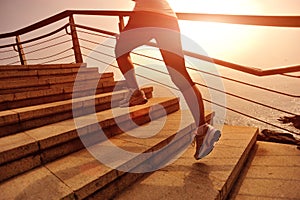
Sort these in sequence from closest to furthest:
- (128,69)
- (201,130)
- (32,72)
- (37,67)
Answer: (201,130) < (128,69) < (32,72) < (37,67)

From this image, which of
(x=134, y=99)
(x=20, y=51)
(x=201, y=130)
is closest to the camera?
(x=201, y=130)

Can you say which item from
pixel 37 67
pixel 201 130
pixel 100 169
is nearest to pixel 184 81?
pixel 201 130

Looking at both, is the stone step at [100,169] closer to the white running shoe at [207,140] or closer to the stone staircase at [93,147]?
the stone staircase at [93,147]

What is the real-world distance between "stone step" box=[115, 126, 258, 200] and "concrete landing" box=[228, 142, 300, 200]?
92 millimetres

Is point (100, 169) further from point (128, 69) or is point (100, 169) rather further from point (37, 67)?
point (37, 67)

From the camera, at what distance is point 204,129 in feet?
6.32

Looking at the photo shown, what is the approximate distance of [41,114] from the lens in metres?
2.19

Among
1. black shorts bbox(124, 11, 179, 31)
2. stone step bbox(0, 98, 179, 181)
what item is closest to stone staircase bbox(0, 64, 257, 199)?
stone step bbox(0, 98, 179, 181)

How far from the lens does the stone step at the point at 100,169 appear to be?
140cm

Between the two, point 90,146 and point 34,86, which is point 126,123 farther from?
point 34,86

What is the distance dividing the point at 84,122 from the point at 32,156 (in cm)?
60

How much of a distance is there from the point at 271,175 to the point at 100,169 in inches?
63.9

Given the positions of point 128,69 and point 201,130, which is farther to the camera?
point 128,69

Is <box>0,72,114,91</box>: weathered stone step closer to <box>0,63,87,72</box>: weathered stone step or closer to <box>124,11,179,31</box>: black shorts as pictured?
<box>0,63,87,72</box>: weathered stone step
